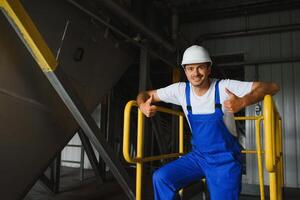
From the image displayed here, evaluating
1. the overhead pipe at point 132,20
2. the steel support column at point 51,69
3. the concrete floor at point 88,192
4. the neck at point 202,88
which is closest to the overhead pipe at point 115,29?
the overhead pipe at point 132,20

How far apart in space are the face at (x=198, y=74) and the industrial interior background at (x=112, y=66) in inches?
45.7

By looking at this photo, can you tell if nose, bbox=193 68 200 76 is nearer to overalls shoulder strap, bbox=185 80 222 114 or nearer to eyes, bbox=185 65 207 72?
eyes, bbox=185 65 207 72

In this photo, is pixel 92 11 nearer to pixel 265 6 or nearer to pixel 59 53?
pixel 59 53

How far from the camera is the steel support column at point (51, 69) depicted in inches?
87.9

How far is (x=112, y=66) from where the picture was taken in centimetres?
405

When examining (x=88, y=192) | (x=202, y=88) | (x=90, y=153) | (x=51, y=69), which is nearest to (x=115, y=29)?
(x=51, y=69)

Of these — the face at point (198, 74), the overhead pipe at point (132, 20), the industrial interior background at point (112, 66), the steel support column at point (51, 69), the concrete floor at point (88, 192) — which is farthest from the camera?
the concrete floor at point (88, 192)

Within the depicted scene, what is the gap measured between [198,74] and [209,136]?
46cm

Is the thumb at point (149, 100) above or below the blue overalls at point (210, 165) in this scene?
above

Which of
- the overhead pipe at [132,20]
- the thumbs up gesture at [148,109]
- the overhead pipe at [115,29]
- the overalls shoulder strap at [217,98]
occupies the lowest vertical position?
the thumbs up gesture at [148,109]

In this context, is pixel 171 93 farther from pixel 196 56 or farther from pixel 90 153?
pixel 90 153

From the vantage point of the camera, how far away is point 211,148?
6.61 feet

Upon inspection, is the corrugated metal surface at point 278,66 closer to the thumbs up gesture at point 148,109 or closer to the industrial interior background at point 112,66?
the industrial interior background at point 112,66

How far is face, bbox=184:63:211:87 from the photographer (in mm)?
2105
